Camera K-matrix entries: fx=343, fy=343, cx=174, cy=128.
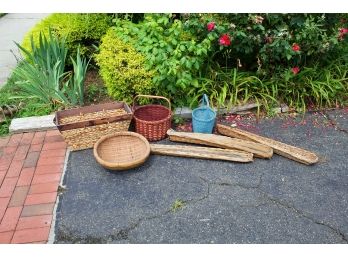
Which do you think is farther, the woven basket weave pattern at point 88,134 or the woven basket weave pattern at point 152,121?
the woven basket weave pattern at point 152,121

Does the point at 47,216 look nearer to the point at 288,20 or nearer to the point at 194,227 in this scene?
the point at 194,227

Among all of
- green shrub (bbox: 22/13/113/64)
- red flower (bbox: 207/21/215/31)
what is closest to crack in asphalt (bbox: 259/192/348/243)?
red flower (bbox: 207/21/215/31)

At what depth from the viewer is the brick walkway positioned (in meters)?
2.50

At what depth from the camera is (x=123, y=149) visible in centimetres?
323

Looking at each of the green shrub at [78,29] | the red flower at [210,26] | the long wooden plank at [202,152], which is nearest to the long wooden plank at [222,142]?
the long wooden plank at [202,152]

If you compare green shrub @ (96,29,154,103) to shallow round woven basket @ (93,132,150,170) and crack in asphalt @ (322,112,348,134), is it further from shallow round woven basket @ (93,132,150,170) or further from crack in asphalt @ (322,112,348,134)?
crack in asphalt @ (322,112,348,134)

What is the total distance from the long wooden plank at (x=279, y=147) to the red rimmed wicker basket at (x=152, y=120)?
1.83ft

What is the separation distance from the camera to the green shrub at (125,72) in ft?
11.2

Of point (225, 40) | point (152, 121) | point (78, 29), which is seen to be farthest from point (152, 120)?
point (78, 29)

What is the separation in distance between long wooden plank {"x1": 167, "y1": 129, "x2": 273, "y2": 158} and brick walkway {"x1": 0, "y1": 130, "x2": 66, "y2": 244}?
113 cm

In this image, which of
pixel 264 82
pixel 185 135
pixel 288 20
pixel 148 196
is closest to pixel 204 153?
pixel 185 135

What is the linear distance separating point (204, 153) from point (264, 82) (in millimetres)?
1292

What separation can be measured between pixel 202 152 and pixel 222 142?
24 cm

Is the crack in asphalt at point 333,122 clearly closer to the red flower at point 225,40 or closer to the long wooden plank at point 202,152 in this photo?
the long wooden plank at point 202,152
